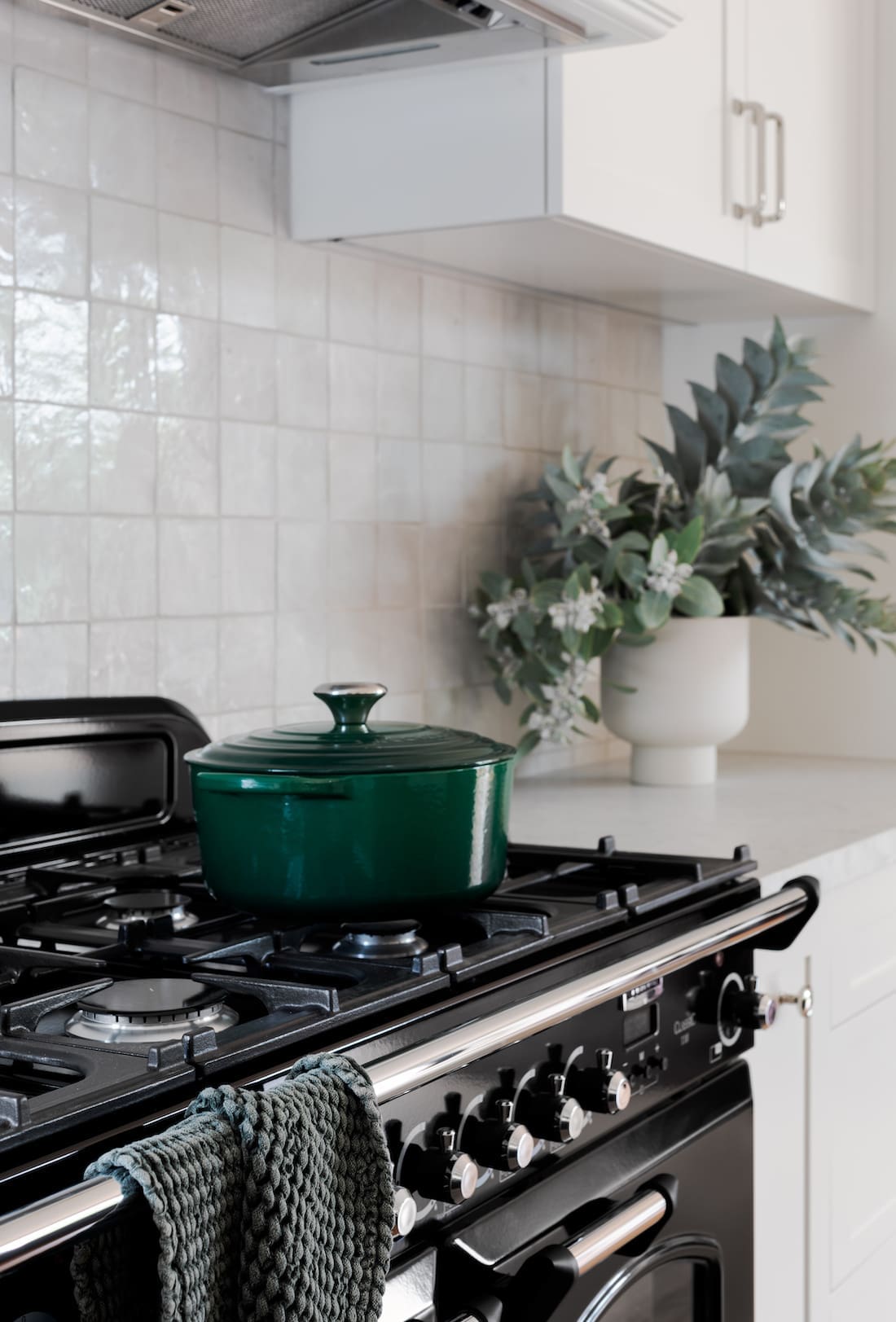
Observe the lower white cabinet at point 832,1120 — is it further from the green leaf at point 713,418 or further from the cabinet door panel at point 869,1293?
the green leaf at point 713,418

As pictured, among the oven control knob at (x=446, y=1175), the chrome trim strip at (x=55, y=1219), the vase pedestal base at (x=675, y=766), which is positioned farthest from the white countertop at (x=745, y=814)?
the chrome trim strip at (x=55, y=1219)

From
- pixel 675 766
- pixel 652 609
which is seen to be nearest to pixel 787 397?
pixel 652 609

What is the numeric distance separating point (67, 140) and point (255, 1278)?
112cm

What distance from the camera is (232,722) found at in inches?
67.9

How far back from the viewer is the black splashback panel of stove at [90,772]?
4.68 feet

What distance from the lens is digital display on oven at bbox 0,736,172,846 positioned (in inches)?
56.1

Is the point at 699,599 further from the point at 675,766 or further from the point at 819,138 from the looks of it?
the point at 819,138

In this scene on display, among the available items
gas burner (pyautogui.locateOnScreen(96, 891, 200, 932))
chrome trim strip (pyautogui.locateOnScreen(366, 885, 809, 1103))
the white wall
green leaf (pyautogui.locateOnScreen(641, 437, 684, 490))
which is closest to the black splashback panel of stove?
gas burner (pyautogui.locateOnScreen(96, 891, 200, 932))

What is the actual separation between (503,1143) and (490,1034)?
0.10 metres

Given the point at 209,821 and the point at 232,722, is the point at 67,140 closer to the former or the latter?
the point at 232,722

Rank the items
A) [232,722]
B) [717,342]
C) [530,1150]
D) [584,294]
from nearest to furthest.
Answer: [530,1150], [232,722], [584,294], [717,342]

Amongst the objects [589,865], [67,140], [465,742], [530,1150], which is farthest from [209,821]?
[67,140]

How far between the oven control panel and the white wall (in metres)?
1.09

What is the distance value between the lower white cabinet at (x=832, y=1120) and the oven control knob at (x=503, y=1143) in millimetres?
564
